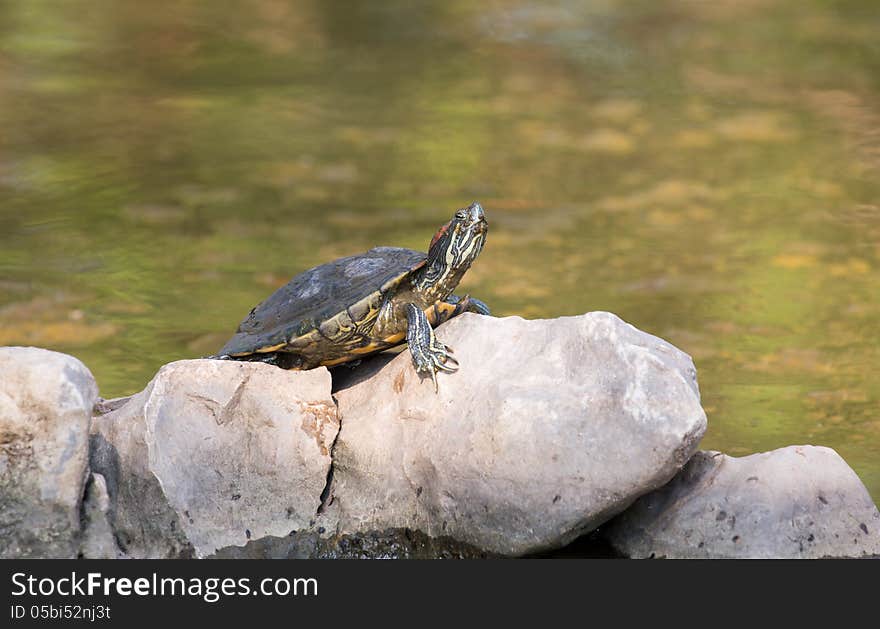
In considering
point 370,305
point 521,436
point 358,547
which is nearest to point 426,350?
point 370,305

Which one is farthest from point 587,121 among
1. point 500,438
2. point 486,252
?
point 500,438

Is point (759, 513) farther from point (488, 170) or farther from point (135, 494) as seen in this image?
point (488, 170)

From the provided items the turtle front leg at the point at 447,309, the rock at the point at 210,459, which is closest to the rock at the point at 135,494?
the rock at the point at 210,459

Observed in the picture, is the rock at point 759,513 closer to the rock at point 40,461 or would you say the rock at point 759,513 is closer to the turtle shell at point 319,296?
the turtle shell at point 319,296

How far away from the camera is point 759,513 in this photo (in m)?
3.48

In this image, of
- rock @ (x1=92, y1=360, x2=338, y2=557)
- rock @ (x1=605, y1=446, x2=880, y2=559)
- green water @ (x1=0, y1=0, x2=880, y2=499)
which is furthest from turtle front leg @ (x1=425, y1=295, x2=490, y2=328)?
green water @ (x1=0, y1=0, x2=880, y2=499)

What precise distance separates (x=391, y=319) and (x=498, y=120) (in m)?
6.10

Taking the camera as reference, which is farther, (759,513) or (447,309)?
(447,309)

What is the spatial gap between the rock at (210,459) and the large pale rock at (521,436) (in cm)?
14

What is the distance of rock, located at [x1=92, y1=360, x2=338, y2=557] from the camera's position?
138 inches

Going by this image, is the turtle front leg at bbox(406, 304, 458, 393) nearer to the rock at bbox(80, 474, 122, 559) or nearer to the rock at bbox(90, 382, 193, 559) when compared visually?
the rock at bbox(90, 382, 193, 559)

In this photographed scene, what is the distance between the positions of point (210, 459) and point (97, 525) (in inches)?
14.3

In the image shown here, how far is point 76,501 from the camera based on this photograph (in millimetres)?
3369

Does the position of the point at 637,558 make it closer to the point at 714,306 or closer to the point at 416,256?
the point at 416,256
